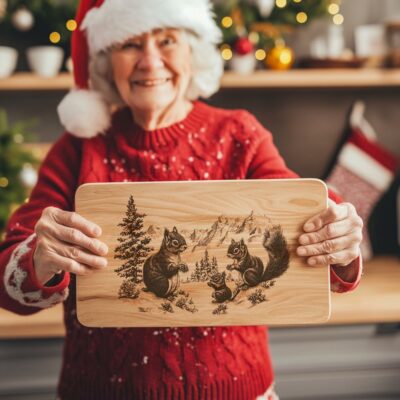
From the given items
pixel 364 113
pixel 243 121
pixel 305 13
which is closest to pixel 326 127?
pixel 364 113

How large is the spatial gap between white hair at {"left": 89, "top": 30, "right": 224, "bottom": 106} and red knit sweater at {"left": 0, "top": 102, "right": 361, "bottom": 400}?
5 centimetres

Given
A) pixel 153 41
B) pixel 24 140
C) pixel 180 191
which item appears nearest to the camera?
pixel 180 191

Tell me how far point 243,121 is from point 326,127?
1296 millimetres

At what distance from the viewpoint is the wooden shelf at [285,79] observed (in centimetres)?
199

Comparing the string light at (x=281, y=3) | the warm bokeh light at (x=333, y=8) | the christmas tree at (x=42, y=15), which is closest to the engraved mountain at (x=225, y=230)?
the christmas tree at (x=42, y=15)

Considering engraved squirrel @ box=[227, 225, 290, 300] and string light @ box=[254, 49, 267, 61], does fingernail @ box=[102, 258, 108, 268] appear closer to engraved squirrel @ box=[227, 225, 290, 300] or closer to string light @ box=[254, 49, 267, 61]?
engraved squirrel @ box=[227, 225, 290, 300]

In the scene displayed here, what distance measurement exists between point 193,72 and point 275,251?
0.46 meters

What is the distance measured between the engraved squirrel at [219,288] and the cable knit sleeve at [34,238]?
0.81 feet

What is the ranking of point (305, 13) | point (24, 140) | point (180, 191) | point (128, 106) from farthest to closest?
point (305, 13) → point (24, 140) → point (128, 106) → point (180, 191)

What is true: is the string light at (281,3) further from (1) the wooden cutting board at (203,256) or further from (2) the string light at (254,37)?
(1) the wooden cutting board at (203,256)

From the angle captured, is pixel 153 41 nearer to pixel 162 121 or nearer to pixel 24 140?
pixel 162 121

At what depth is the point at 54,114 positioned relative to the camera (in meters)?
2.26

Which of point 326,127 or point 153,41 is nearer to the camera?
point 153,41

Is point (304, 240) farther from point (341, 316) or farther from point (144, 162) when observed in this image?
point (341, 316)
